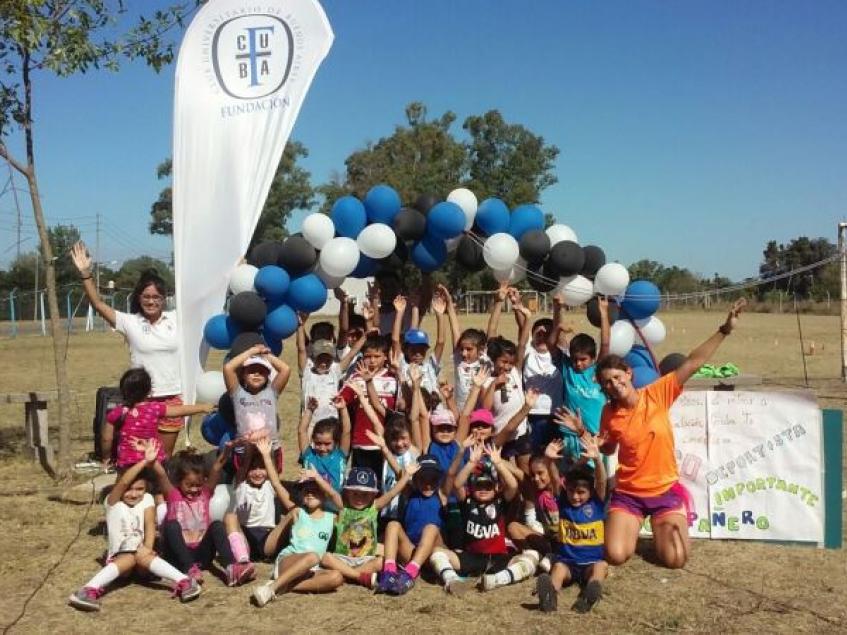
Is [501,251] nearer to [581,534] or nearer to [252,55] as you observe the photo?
[581,534]

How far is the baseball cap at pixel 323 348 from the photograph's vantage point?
22.1ft

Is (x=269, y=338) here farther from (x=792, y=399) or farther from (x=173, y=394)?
(x=792, y=399)

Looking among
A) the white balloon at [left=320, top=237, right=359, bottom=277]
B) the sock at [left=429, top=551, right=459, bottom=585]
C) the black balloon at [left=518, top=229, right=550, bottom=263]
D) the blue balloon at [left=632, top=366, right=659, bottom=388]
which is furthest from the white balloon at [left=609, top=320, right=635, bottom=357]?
the sock at [left=429, top=551, right=459, bottom=585]

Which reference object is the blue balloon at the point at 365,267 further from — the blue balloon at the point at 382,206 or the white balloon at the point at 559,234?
the white balloon at the point at 559,234

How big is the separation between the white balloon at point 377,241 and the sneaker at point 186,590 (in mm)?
2972

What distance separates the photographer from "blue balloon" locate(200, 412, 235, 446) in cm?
628

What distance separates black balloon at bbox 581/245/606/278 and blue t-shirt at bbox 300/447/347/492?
279cm

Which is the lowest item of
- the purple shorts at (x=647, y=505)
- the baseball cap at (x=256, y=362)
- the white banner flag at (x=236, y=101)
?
the purple shorts at (x=647, y=505)

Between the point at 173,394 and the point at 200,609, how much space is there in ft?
6.47

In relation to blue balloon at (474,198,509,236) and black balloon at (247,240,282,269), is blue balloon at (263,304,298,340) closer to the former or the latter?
black balloon at (247,240,282,269)

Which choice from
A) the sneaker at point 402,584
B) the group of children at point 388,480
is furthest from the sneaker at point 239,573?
the sneaker at point 402,584

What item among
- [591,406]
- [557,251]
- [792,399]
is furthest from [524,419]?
[792,399]

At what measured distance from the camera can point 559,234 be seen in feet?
24.4

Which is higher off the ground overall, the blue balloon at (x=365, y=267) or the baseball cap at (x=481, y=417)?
the blue balloon at (x=365, y=267)
